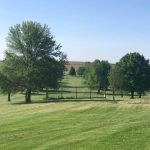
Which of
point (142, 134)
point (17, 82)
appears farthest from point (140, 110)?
point (17, 82)

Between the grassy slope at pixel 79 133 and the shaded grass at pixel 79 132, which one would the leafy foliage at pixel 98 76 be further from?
the grassy slope at pixel 79 133

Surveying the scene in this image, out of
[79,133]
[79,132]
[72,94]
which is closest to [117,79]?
[72,94]

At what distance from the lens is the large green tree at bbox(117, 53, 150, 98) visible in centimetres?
7888

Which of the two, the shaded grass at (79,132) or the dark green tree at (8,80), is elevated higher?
the dark green tree at (8,80)

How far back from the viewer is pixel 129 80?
259ft

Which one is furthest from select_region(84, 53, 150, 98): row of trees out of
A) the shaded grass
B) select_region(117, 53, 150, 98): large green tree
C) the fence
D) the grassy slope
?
the grassy slope

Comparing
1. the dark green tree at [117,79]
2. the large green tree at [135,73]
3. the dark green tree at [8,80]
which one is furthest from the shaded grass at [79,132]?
the large green tree at [135,73]

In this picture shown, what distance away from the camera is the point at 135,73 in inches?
3157

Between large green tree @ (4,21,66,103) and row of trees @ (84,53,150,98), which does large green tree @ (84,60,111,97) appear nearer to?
row of trees @ (84,53,150,98)

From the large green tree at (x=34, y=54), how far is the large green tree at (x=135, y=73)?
646 inches

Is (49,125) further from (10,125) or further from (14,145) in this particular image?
(14,145)

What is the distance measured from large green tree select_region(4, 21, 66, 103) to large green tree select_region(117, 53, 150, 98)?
1641 cm

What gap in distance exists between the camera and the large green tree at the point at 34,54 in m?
64.9

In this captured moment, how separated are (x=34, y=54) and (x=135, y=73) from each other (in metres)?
21.4
